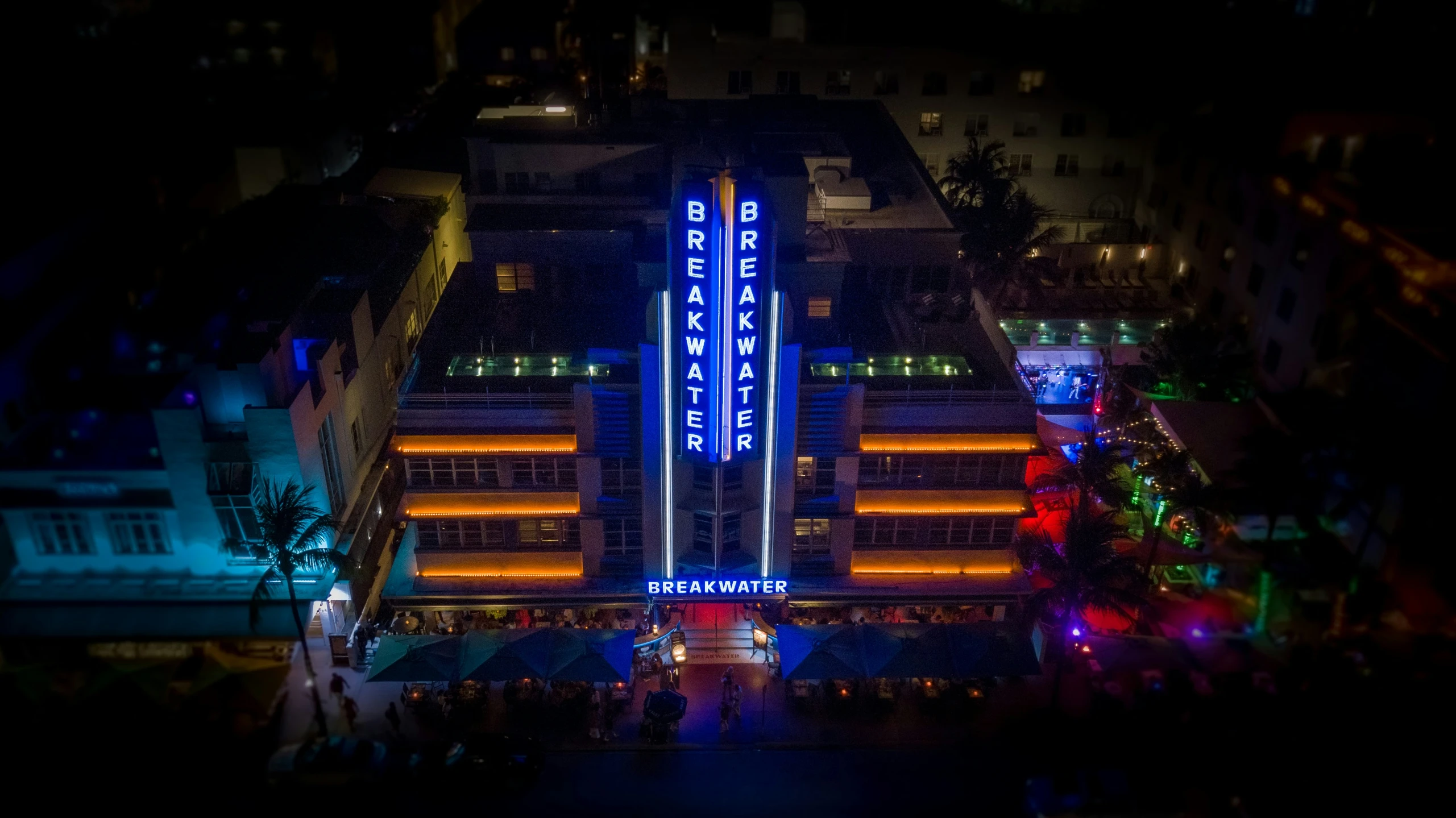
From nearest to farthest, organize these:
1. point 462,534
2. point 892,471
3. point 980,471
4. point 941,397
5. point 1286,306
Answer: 1. point 941,397
2. point 892,471
3. point 980,471
4. point 462,534
5. point 1286,306

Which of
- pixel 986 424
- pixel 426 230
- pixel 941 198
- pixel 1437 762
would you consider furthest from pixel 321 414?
pixel 1437 762

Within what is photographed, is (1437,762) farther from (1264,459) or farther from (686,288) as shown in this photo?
(686,288)

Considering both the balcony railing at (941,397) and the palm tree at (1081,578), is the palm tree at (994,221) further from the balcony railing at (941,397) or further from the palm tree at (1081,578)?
the palm tree at (1081,578)

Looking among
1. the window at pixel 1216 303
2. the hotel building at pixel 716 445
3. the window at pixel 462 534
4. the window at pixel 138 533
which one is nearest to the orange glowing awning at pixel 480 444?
the hotel building at pixel 716 445

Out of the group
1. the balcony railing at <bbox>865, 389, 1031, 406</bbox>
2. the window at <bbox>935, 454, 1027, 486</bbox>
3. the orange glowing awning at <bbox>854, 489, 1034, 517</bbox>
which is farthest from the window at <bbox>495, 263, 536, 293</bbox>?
the window at <bbox>935, 454, 1027, 486</bbox>

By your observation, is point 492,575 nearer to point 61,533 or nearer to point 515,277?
point 515,277

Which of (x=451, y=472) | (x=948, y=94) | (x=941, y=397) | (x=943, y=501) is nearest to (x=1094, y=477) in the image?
(x=943, y=501)
